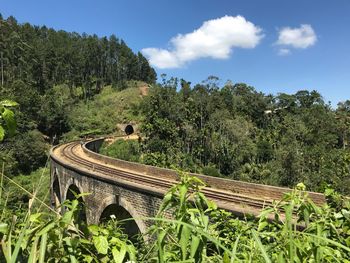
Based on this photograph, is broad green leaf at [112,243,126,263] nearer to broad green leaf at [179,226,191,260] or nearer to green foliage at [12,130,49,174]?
broad green leaf at [179,226,191,260]

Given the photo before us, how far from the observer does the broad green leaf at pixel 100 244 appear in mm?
1687

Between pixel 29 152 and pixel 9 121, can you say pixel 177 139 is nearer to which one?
pixel 29 152

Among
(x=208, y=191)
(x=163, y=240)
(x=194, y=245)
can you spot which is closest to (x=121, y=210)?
(x=208, y=191)

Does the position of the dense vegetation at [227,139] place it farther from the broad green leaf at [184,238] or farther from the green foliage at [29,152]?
the broad green leaf at [184,238]

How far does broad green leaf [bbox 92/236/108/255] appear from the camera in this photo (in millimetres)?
1687

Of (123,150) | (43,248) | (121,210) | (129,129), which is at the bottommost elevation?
(123,150)

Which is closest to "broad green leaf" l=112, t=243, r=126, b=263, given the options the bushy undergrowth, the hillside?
the bushy undergrowth

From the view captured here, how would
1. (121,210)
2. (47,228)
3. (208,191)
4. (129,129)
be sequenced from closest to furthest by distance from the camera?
(47,228)
(208,191)
(121,210)
(129,129)

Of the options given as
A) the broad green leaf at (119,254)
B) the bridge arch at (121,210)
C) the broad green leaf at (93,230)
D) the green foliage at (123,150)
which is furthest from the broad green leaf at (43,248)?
the green foliage at (123,150)

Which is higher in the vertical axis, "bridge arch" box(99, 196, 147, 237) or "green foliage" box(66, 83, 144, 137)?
"green foliage" box(66, 83, 144, 137)

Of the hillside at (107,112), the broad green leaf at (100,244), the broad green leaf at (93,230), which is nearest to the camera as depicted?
the broad green leaf at (100,244)

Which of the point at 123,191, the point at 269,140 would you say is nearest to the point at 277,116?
the point at 269,140

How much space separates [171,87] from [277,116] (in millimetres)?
21513

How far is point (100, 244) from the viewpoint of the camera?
1.72 metres
